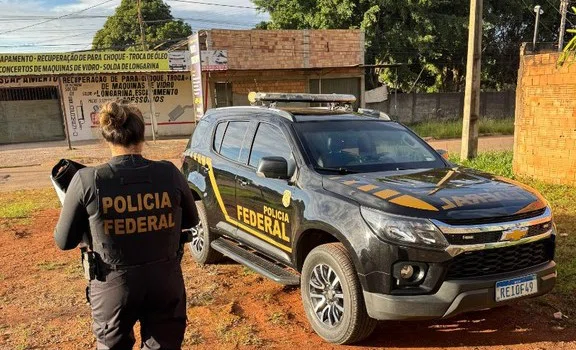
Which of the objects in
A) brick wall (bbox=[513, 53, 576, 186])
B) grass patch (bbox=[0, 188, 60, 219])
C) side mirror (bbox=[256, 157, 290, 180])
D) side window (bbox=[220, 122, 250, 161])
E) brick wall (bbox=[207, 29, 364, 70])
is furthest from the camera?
brick wall (bbox=[207, 29, 364, 70])

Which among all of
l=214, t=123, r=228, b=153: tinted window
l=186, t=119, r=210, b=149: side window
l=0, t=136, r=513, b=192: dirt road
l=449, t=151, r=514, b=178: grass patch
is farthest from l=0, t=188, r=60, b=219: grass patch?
l=449, t=151, r=514, b=178: grass patch

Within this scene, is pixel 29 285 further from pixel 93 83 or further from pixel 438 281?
pixel 93 83

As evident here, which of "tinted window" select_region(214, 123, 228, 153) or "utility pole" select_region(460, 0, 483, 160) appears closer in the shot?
"tinted window" select_region(214, 123, 228, 153)

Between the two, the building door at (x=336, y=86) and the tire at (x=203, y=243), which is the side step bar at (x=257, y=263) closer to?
the tire at (x=203, y=243)

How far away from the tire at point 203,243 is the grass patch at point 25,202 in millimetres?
3947

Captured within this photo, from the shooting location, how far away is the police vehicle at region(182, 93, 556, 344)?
305 centimetres

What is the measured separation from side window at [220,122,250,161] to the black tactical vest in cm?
248

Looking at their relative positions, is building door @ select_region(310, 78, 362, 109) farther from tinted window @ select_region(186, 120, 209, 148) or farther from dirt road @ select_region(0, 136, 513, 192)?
tinted window @ select_region(186, 120, 209, 148)

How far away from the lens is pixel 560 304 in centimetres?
409

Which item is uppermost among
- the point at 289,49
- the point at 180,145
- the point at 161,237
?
the point at 289,49

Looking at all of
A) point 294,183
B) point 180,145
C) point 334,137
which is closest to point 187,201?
point 294,183

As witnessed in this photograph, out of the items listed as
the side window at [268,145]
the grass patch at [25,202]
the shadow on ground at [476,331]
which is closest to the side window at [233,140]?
the side window at [268,145]

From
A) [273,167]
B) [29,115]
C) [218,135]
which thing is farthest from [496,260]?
[29,115]

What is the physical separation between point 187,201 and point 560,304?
338 cm
